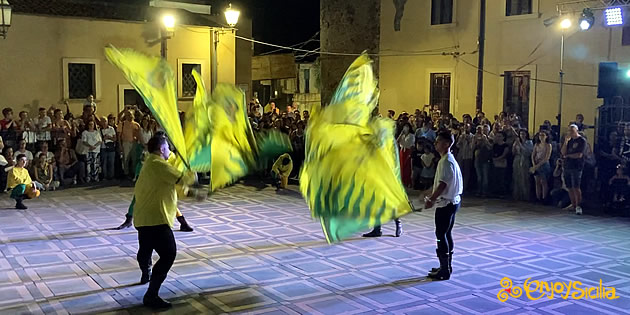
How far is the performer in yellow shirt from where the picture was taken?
6820 millimetres

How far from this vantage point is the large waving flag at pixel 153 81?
5.04 metres

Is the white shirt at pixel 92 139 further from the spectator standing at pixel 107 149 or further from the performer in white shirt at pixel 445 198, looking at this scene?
the performer in white shirt at pixel 445 198

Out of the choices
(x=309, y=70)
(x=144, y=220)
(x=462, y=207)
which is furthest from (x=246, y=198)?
(x=309, y=70)

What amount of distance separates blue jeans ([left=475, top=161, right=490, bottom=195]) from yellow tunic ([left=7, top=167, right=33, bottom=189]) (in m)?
9.49

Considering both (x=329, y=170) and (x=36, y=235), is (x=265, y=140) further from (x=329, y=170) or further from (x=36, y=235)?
(x=36, y=235)

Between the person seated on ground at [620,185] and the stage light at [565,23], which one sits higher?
the stage light at [565,23]

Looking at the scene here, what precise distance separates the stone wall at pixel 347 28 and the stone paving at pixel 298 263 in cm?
313

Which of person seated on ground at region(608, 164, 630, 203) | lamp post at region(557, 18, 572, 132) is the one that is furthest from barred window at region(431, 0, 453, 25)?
person seated on ground at region(608, 164, 630, 203)

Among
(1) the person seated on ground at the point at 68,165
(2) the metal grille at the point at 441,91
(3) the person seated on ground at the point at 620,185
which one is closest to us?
(3) the person seated on ground at the point at 620,185

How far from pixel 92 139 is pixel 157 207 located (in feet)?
32.8

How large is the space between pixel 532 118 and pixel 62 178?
13.4 meters

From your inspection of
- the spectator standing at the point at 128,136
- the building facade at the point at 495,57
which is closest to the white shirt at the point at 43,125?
the spectator standing at the point at 128,136

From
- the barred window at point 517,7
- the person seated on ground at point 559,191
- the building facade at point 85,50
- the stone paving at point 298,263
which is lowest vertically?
the stone paving at point 298,263

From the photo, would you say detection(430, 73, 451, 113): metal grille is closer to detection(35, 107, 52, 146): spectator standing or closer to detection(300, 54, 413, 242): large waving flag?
detection(35, 107, 52, 146): spectator standing
